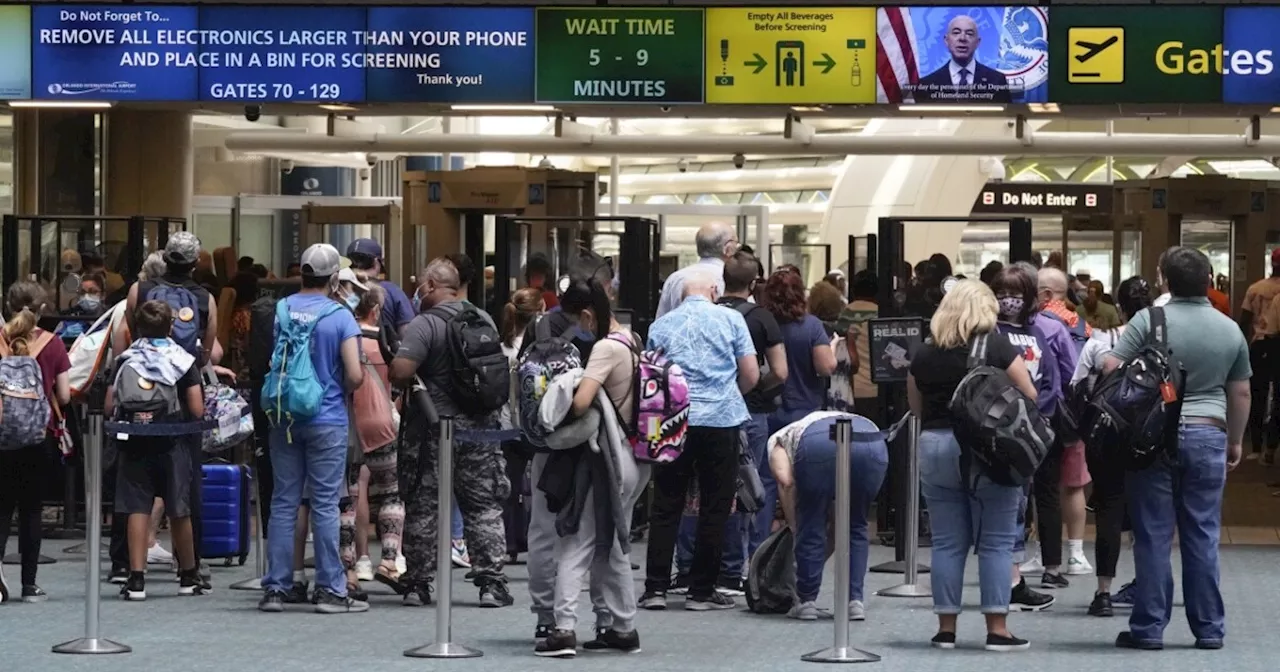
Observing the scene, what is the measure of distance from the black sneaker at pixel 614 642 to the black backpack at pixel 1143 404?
1.96 m

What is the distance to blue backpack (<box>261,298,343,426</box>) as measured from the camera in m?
9.38

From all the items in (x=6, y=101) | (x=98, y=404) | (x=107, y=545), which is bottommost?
(x=107, y=545)

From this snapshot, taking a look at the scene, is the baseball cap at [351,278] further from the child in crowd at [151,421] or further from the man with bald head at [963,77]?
the man with bald head at [963,77]

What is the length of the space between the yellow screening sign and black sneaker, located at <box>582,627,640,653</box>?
5.22 meters

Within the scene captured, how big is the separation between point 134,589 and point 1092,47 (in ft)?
20.8

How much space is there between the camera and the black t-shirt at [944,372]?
28.2 feet

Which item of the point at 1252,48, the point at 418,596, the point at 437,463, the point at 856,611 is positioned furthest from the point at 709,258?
the point at 1252,48

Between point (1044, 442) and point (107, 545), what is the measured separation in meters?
6.12

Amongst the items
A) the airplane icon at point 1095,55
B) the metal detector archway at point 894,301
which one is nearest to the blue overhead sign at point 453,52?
the metal detector archway at point 894,301

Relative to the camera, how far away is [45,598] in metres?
10.1

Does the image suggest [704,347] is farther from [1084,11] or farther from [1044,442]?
[1084,11]

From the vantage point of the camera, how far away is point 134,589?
10133 mm

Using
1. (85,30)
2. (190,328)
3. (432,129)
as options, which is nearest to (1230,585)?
(190,328)

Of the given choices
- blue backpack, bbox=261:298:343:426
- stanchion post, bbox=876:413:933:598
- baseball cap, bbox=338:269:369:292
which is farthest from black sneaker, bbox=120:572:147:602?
stanchion post, bbox=876:413:933:598
